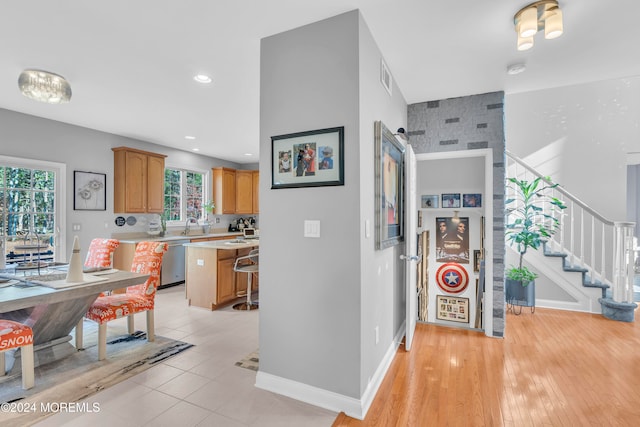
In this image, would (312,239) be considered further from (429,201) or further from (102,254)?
(102,254)

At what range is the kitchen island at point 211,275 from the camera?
13.7 feet

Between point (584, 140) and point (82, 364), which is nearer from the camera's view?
point (82, 364)

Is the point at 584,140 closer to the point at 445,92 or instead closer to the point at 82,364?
the point at 445,92

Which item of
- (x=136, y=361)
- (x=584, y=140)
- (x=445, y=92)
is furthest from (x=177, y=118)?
(x=584, y=140)

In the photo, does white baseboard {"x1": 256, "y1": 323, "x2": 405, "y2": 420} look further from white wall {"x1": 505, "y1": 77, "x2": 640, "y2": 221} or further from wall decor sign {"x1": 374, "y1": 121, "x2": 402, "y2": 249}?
white wall {"x1": 505, "y1": 77, "x2": 640, "y2": 221}

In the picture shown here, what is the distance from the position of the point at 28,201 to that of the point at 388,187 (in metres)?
4.68

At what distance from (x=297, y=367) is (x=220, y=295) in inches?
94.4

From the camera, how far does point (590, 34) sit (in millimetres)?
2266

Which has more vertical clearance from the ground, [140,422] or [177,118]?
[177,118]

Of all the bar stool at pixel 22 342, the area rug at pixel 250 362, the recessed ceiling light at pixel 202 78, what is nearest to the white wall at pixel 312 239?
the area rug at pixel 250 362

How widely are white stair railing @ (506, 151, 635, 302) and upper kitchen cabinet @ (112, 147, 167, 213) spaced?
5699 millimetres

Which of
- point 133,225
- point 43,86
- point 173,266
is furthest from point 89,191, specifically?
point 43,86

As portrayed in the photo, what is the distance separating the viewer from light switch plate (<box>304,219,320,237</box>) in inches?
82.3

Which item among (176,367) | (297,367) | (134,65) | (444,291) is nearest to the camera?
(297,367)
